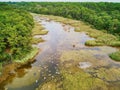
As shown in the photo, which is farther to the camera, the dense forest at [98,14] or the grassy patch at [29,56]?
the dense forest at [98,14]

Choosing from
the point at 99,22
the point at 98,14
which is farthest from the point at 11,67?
the point at 98,14

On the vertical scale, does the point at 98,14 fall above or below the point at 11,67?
below

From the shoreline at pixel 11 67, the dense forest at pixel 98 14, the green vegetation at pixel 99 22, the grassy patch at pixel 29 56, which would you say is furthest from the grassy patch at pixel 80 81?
the dense forest at pixel 98 14

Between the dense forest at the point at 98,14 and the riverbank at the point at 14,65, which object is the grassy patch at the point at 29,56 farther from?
the dense forest at the point at 98,14

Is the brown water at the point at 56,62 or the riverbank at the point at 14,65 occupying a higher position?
the riverbank at the point at 14,65

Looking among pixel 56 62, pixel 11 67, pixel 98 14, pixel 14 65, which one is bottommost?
pixel 56 62

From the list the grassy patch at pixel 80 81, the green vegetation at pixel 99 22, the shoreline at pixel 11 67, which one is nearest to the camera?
the grassy patch at pixel 80 81

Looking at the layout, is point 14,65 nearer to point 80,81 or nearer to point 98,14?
point 80,81

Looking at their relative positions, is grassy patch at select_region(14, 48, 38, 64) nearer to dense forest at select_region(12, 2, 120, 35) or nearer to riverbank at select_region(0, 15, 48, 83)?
riverbank at select_region(0, 15, 48, 83)

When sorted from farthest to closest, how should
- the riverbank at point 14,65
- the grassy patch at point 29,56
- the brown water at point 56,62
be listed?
1. the grassy patch at point 29,56
2. the riverbank at point 14,65
3. the brown water at point 56,62

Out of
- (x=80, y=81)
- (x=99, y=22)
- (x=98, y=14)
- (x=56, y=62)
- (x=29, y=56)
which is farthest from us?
(x=98, y=14)
